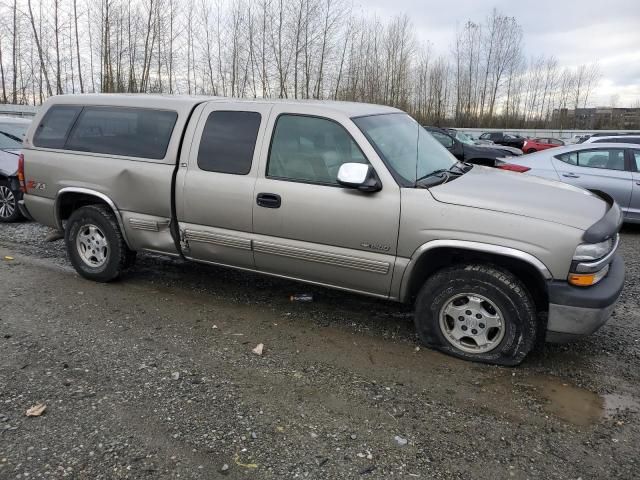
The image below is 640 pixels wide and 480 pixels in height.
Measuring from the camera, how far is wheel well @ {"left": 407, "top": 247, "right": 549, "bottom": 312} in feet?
11.8

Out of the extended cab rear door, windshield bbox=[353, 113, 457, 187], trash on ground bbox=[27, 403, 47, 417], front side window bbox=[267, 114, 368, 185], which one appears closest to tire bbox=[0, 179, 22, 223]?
the extended cab rear door

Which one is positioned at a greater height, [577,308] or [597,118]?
[597,118]

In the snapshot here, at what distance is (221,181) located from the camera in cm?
444

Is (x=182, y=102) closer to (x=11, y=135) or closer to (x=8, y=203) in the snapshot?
(x=8, y=203)

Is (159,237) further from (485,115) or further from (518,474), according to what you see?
(485,115)

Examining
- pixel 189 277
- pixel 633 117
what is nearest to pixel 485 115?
pixel 633 117

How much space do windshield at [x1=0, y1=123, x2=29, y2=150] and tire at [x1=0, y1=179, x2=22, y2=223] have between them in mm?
912

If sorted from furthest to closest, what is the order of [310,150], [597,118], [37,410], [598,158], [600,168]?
[597,118]
[598,158]
[600,168]
[310,150]
[37,410]

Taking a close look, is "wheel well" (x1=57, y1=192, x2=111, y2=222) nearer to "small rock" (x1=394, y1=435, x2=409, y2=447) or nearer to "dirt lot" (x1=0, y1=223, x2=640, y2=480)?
"dirt lot" (x1=0, y1=223, x2=640, y2=480)

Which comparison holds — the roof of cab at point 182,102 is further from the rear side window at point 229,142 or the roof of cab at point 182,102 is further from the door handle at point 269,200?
the door handle at point 269,200

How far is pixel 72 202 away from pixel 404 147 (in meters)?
3.52

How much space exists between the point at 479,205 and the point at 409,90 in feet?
138

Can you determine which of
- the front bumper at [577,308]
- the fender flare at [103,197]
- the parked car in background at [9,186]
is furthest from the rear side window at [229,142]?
the parked car in background at [9,186]

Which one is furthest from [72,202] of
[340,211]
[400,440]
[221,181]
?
[400,440]
